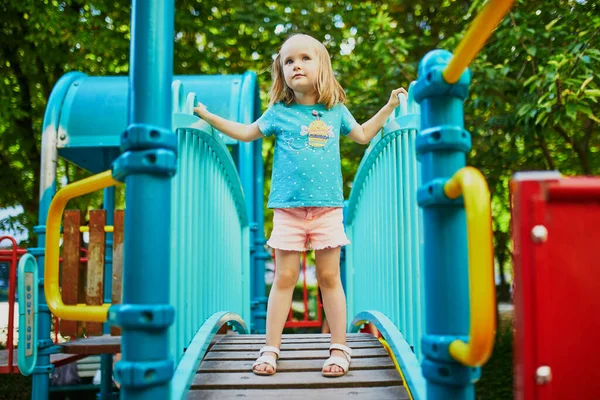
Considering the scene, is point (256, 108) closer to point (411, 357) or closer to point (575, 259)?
point (411, 357)

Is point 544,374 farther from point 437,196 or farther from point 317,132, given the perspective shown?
point 317,132

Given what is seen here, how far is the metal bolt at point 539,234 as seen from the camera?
1.01m

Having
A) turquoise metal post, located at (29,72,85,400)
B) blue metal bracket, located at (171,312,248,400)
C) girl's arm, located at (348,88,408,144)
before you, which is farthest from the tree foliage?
blue metal bracket, located at (171,312,248,400)

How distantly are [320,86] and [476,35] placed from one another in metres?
1.28

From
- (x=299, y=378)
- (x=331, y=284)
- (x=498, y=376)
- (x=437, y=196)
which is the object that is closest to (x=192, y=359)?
(x=299, y=378)

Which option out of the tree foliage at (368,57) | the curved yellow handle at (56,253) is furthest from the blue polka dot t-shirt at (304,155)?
the tree foliage at (368,57)

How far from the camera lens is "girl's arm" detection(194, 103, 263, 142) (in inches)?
94.2

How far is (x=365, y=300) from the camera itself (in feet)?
11.6

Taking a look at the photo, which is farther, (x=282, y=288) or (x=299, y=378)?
(x=282, y=288)

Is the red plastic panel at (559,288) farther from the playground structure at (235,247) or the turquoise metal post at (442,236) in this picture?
the turquoise metal post at (442,236)

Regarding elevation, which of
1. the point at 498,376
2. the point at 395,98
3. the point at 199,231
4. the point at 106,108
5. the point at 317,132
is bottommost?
the point at 498,376

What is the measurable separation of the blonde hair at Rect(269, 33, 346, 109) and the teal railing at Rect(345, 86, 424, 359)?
286 mm

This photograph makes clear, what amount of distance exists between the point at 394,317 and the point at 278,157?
870 millimetres

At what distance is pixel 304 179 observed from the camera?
2.43 meters
